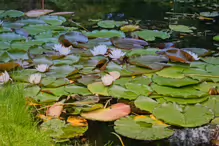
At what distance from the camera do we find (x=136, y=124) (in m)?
1.67

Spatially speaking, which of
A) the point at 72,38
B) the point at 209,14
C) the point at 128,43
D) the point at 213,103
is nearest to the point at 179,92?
the point at 213,103

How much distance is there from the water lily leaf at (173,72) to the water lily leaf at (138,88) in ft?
0.68

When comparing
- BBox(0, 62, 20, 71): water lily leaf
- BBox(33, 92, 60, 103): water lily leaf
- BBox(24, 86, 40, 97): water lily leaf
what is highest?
BBox(0, 62, 20, 71): water lily leaf

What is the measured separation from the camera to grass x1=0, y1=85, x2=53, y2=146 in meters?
1.36

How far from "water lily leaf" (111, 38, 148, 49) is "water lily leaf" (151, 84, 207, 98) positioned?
0.78m

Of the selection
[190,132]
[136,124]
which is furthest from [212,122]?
[136,124]

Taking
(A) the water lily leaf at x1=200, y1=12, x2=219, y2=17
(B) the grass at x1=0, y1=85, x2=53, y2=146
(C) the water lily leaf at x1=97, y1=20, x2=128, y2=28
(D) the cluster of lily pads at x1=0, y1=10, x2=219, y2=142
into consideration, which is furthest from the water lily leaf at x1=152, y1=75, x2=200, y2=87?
(A) the water lily leaf at x1=200, y1=12, x2=219, y2=17

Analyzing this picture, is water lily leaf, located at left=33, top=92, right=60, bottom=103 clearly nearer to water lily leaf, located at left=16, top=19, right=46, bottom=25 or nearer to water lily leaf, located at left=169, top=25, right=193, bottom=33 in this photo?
water lily leaf, located at left=16, top=19, right=46, bottom=25

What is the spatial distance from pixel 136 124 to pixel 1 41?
5.27ft

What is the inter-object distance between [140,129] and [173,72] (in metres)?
0.70

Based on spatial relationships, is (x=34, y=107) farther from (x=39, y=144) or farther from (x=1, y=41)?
(x=1, y=41)

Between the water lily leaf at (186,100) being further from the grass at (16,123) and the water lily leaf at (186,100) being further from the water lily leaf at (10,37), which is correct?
the water lily leaf at (10,37)

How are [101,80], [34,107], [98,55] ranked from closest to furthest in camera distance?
[34,107] → [101,80] → [98,55]

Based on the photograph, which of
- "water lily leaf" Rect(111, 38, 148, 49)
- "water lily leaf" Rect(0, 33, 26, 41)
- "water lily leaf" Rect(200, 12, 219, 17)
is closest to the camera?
"water lily leaf" Rect(111, 38, 148, 49)
